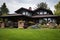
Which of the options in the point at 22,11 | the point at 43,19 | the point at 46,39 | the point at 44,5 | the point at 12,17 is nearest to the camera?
the point at 46,39

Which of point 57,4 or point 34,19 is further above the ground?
point 57,4

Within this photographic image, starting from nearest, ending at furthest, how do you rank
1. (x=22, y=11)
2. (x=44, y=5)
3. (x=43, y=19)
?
1. (x=43, y=19)
2. (x=22, y=11)
3. (x=44, y=5)

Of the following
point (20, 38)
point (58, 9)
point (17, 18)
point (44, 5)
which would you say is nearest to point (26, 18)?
point (17, 18)

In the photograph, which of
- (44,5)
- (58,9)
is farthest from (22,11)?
(44,5)

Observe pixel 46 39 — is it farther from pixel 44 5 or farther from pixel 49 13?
pixel 44 5

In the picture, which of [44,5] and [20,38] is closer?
[20,38]

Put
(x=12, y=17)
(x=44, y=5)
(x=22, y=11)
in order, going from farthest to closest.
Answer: (x=44, y=5) < (x=22, y=11) < (x=12, y=17)

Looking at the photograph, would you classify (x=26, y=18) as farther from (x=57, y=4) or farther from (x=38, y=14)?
(x=57, y=4)

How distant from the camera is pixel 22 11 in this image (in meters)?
61.4

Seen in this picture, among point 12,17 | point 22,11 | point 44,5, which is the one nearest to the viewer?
point 12,17

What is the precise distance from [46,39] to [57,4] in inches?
1742

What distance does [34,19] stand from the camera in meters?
57.3

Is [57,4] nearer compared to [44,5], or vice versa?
[57,4]

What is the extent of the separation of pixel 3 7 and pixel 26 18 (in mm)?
40022
